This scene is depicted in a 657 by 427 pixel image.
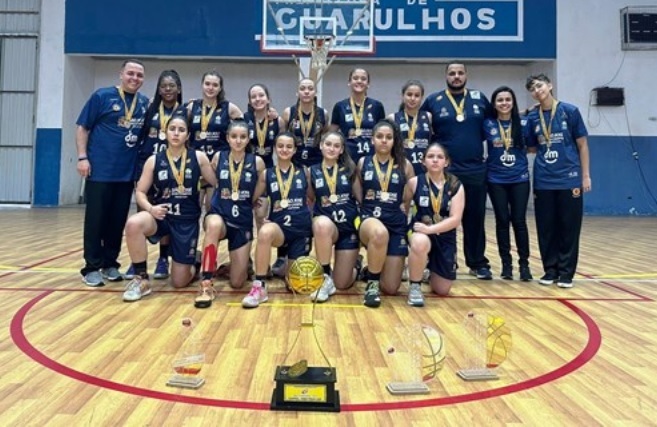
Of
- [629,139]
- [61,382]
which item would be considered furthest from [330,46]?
[629,139]

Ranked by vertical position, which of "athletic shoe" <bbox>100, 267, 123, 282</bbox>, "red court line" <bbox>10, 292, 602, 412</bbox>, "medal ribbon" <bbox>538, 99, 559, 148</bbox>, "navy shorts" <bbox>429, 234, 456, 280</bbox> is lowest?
"red court line" <bbox>10, 292, 602, 412</bbox>

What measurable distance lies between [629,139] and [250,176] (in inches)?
501

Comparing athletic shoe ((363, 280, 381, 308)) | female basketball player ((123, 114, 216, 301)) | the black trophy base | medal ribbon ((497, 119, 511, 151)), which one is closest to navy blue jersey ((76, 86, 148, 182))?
female basketball player ((123, 114, 216, 301))

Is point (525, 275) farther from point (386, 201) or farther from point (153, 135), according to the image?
point (153, 135)

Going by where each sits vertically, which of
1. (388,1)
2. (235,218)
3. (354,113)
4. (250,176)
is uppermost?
(388,1)

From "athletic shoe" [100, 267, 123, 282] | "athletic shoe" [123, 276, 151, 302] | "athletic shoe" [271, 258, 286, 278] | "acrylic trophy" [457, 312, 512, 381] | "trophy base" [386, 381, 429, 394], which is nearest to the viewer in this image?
"trophy base" [386, 381, 429, 394]

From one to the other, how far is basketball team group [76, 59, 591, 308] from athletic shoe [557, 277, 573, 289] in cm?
3

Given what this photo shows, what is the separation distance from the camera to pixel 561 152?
434 centimetres

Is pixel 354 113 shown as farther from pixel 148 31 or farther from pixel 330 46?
pixel 148 31

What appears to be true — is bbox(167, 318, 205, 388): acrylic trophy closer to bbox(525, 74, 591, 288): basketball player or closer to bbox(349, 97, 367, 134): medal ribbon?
bbox(349, 97, 367, 134): medal ribbon

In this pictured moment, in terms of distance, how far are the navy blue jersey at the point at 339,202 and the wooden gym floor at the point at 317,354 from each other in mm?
586

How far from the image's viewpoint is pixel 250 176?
3.92m

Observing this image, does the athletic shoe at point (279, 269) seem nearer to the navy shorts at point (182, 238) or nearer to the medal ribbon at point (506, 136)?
the navy shorts at point (182, 238)

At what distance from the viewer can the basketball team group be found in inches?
150
